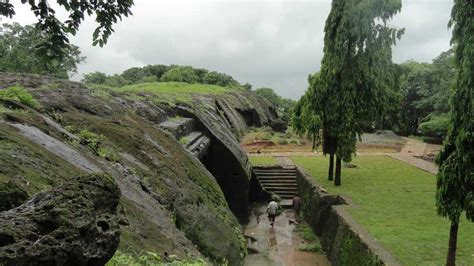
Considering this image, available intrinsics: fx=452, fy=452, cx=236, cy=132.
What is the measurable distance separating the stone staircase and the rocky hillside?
7.15m

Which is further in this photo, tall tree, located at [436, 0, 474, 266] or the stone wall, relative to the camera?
the stone wall

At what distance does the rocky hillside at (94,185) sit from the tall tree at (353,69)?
5.27 meters

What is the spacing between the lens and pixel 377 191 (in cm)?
1557

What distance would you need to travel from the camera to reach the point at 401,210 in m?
12.9

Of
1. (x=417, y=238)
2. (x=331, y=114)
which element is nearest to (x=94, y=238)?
(x=417, y=238)

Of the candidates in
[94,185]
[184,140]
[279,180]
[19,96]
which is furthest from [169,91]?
[94,185]

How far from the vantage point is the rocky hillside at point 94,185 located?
8.74 feet

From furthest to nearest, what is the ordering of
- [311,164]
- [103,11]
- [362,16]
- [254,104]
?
[254,104], [311,164], [362,16], [103,11]

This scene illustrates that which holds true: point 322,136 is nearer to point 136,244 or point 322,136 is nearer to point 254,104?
point 136,244

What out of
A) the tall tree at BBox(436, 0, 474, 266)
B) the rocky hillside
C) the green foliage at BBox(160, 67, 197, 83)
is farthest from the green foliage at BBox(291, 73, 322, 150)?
the green foliage at BBox(160, 67, 197, 83)

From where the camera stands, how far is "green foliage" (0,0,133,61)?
4023 mm

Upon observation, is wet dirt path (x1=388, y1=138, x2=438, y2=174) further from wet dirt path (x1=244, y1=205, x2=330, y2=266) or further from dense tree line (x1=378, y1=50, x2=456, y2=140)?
wet dirt path (x1=244, y1=205, x2=330, y2=266)

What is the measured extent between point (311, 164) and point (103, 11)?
18.5m

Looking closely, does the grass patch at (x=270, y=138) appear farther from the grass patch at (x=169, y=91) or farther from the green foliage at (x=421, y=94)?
the green foliage at (x=421, y=94)
